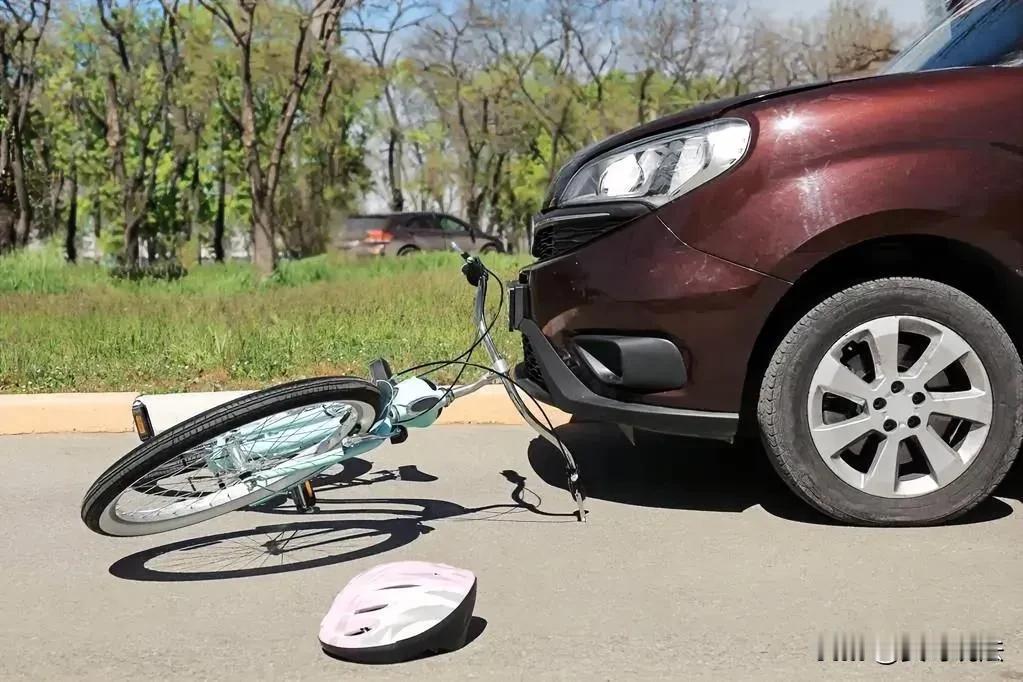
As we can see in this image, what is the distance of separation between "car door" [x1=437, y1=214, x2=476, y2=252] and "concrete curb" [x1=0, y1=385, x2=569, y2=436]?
1775 centimetres

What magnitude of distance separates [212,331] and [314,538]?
12.1 ft

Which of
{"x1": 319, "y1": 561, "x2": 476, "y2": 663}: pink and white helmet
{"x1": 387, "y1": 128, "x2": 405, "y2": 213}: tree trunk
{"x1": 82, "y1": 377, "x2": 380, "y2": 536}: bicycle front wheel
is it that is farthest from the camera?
{"x1": 387, "y1": 128, "x2": 405, "y2": 213}: tree trunk

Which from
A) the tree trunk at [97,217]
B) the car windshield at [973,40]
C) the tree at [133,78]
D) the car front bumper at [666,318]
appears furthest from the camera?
the tree trunk at [97,217]

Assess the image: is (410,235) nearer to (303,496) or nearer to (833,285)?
(303,496)

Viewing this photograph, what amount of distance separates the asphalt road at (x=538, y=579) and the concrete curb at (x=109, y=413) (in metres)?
0.75

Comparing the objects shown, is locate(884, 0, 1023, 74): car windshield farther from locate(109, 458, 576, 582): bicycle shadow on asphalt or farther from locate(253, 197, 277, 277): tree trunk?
locate(253, 197, 277, 277): tree trunk

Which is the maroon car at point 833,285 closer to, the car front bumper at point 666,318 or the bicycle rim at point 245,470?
the car front bumper at point 666,318

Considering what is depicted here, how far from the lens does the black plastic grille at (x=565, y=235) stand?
3.29m

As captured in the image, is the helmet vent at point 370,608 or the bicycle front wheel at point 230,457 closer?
the helmet vent at point 370,608

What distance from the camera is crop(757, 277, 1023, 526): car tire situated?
3123 millimetres

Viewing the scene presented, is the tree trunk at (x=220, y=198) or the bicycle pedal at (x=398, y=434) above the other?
the tree trunk at (x=220, y=198)

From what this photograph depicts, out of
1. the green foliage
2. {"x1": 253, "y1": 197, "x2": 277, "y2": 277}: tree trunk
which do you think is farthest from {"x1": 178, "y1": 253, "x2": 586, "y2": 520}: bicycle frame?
{"x1": 253, "y1": 197, "x2": 277, "y2": 277}: tree trunk

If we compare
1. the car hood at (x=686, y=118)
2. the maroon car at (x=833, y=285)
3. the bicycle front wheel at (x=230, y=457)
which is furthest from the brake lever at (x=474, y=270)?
the bicycle front wheel at (x=230, y=457)

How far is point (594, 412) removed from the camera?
3.27 m
